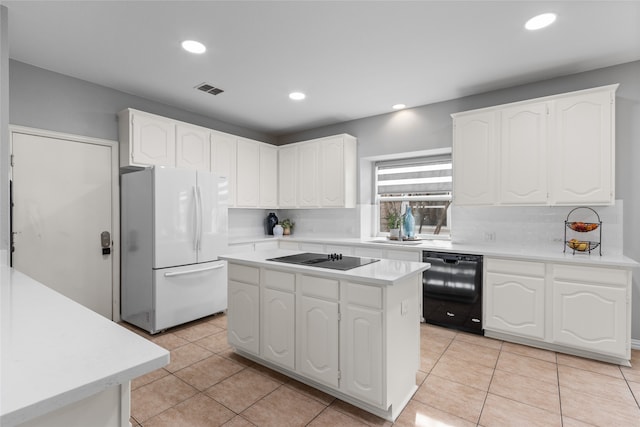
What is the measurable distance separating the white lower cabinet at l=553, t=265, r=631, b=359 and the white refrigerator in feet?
11.3

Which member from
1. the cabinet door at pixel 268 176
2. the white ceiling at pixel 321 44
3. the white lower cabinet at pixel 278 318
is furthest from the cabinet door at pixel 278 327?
the cabinet door at pixel 268 176

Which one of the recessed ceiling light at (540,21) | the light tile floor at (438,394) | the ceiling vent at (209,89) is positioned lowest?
the light tile floor at (438,394)

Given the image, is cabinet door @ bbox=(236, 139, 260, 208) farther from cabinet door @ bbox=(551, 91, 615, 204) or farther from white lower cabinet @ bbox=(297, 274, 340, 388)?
cabinet door @ bbox=(551, 91, 615, 204)

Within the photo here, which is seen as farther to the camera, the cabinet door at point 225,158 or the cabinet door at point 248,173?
the cabinet door at point 248,173

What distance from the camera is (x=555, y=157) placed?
2994 millimetres

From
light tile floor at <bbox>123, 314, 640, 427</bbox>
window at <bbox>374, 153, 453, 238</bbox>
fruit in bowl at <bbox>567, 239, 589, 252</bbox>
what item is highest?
window at <bbox>374, 153, 453, 238</bbox>

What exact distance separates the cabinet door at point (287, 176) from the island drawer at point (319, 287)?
115 inches

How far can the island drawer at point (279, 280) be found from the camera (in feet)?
7.48

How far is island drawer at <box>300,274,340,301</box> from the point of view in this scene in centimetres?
206

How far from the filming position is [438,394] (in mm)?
2184

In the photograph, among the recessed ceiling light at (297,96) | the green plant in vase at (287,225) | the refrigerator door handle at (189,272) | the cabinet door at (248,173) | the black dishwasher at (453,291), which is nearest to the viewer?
the black dishwasher at (453,291)

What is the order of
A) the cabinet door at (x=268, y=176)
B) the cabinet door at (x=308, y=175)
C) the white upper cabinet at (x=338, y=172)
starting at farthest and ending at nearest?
the cabinet door at (x=268, y=176) → the cabinet door at (x=308, y=175) → the white upper cabinet at (x=338, y=172)

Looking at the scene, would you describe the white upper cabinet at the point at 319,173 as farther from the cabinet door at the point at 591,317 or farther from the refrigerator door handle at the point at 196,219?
the cabinet door at the point at 591,317

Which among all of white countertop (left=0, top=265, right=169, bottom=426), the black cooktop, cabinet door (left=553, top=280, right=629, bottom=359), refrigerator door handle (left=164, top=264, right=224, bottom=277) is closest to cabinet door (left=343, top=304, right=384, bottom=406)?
the black cooktop
